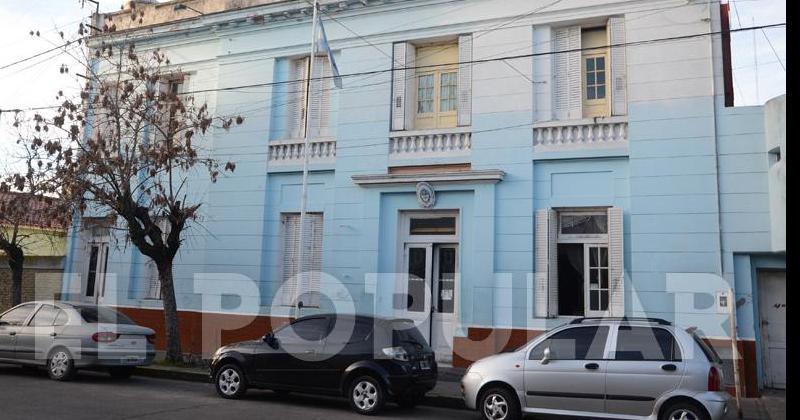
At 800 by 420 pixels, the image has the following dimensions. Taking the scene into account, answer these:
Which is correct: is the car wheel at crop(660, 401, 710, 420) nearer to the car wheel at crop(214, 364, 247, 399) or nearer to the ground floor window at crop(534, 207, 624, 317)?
the ground floor window at crop(534, 207, 624, 317)

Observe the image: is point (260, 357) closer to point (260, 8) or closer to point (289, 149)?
point (289, 149)

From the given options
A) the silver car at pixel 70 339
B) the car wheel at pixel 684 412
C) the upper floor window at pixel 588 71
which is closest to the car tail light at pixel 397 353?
the car wheel at pixel 684 412

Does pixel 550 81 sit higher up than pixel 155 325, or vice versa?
pixel 550 81

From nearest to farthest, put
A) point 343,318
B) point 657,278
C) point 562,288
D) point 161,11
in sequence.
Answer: point 343,318 → point 657,278 → point 562,288 → point 161,11

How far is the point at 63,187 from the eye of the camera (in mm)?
14547

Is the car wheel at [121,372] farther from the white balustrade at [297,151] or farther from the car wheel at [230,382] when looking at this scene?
the white balustrade at [297,151]

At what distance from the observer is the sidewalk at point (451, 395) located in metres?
10.1

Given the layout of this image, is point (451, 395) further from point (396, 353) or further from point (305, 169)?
point (305, 169)

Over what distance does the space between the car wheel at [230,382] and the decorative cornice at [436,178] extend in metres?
5.49

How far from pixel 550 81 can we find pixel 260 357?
316 inches

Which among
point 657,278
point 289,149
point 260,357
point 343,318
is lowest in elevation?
point 260,357

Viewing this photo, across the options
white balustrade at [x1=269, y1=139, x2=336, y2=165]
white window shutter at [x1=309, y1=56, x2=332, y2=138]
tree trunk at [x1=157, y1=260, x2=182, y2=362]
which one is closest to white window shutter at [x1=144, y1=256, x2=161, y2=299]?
tree trunk at [x1=157, y1=260, x2=182, y2=362]

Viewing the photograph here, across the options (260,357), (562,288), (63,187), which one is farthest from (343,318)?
(63,187)

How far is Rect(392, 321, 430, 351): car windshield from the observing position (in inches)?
396
